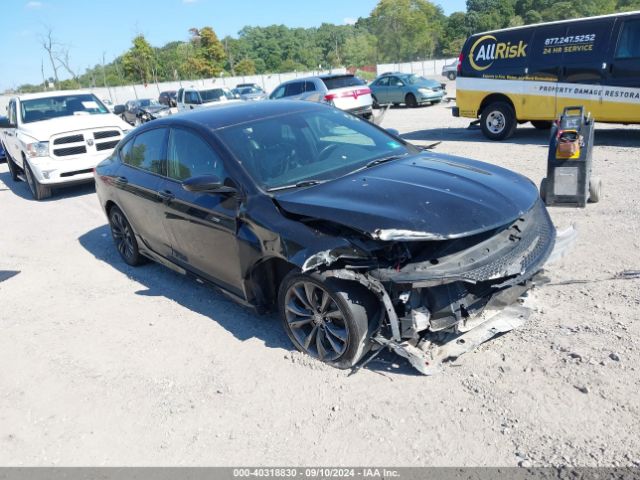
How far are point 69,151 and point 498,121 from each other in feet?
28.9

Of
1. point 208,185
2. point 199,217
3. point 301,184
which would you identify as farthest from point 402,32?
point 208,185

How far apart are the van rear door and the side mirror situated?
857cm

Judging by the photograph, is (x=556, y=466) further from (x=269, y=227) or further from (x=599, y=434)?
(x=269, y=227)

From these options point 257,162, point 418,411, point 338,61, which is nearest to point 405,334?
point 418,411

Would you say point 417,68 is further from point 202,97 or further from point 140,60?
point 202,97

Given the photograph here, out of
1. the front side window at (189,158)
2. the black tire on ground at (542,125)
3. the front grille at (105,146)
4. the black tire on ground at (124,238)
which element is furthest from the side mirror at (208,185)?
the black tire on ground at (542,125)

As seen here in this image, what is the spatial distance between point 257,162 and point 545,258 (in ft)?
7.01

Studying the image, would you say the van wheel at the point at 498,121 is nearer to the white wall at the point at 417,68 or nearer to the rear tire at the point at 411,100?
the rear tire at the point at 411,100

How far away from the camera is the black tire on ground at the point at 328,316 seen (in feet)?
10.7

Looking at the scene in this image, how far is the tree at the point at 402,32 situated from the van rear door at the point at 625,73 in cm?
6670

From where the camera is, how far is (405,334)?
3.24 meters

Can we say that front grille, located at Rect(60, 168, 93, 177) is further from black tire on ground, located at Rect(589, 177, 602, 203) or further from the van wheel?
black tire on ground, located at Rect(589, 177, 602, 203)

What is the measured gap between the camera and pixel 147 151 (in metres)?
5.12

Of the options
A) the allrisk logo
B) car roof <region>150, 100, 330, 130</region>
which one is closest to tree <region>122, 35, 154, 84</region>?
the allrisk logo
